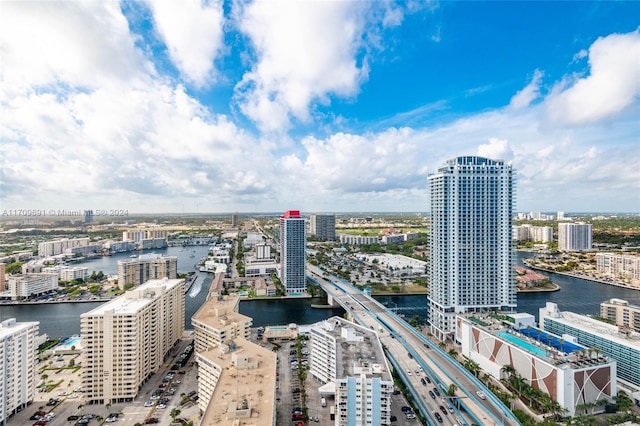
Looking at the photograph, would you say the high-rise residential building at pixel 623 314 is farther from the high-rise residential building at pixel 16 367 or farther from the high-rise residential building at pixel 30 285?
the high-rise residential building at pixel 30 285

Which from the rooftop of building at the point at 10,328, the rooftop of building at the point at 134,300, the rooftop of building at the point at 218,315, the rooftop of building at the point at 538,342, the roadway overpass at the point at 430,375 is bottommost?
the roadway overpass at the point at 430,375

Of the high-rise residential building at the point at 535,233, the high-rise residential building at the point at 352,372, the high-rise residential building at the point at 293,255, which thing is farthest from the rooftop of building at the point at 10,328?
the high-rise residential building at the point at 535,233

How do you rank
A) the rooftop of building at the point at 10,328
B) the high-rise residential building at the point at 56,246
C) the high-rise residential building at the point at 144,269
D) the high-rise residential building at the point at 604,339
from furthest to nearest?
the high-rise residential building at the point at 56,246
the high-rise residential building at the point at 144,269
the high-rise residential building at the point at 604,339
the rooftop of building at the point at 10,328

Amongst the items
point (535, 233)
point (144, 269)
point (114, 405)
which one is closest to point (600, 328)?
point (114, 405)

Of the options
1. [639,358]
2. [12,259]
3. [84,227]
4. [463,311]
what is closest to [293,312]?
[463,311]

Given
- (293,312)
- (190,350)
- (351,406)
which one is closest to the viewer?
(351,406)

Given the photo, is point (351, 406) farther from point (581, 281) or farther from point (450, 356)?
point (581, 281)

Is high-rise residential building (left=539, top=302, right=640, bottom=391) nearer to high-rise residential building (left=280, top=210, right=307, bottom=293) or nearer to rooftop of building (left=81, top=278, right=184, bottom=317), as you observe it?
rooftop of building (left=81, top=278, right=184, bottom=317)
